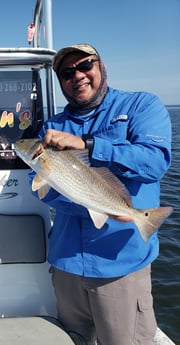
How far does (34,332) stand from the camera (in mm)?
3369

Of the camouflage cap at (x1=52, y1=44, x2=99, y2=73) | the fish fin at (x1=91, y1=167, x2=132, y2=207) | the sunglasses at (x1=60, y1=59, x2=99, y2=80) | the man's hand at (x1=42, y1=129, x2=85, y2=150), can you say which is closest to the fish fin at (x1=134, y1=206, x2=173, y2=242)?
the fish fin at (x1=91, y1=167, x2=132, y2=207)

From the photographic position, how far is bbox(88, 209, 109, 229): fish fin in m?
2.79

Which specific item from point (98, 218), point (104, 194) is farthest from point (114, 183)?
point (98, 218)

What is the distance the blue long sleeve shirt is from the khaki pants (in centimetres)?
10

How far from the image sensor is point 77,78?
120 inches

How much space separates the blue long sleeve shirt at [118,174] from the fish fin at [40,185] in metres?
0.23

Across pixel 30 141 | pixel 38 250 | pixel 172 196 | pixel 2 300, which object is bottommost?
pixel 172 196

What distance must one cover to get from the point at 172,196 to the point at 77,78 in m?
10.8

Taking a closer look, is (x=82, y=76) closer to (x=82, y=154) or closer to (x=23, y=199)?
(x=82, y=154)

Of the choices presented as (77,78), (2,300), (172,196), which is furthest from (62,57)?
(172,196)

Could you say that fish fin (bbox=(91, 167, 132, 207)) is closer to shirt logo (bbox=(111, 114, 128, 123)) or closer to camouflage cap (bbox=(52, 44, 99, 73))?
shirt logo (bbox=(111, 114, 128, 123))

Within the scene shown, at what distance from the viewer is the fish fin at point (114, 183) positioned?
274 cm

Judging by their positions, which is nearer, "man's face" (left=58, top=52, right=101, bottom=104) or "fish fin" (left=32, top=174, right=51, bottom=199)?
"fish fin" (left=32, top=174, right=51, bottom=199)

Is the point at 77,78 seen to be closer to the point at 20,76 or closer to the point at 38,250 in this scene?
the point at 20,76
